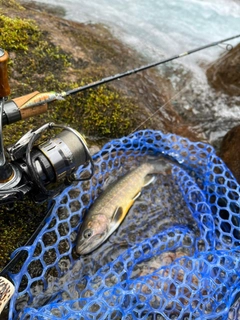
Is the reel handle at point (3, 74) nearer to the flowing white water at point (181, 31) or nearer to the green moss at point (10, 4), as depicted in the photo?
the green moss at point (10, 4)

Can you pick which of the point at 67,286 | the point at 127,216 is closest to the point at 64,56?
the point at 127,216

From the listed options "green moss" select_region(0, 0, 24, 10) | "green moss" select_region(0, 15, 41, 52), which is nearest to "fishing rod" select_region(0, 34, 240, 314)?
"green moss" select_region(0, 15, 41, 52)

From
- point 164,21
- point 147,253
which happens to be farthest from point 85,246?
point 164,21

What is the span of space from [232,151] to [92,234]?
7.04 feet

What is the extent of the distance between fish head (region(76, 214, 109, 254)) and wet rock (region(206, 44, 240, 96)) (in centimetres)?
356

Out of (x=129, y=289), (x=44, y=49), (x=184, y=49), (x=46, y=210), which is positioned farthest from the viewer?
(x=184, y=49)

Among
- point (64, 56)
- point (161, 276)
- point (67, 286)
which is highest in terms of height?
point (64, 56)

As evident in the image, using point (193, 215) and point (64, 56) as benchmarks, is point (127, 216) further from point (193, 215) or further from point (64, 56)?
point (64, 56)

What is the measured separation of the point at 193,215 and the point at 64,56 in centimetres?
248

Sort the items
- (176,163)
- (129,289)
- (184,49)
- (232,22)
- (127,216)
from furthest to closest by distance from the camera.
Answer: (232,22) < (184,49) < (176,163) < (127,216) < (129,289)

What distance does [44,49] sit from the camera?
4484 mm

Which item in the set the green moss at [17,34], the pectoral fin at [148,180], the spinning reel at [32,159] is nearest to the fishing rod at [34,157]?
the spinning reel at [32,159]

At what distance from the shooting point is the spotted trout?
3238mm

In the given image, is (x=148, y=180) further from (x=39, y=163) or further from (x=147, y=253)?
(x=39, y=163)
